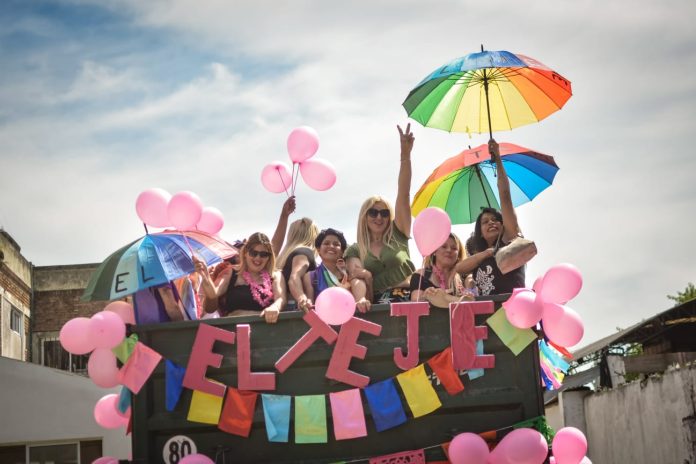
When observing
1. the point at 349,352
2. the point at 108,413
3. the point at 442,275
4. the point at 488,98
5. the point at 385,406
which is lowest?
the point at 385,406

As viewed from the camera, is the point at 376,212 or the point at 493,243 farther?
the point at 493,243

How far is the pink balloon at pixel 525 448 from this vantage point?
5477mm

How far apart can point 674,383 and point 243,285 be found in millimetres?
5763

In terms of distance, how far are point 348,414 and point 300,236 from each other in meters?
2.11

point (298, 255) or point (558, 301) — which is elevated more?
point (298, 255)

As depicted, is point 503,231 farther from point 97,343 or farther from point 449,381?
point 97,343

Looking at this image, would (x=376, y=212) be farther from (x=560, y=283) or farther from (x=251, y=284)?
(x=560, y=283)

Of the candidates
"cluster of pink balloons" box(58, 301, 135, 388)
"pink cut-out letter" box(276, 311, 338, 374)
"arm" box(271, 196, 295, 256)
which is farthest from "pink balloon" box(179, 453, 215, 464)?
"arm" box(271, 196, 295, 256)

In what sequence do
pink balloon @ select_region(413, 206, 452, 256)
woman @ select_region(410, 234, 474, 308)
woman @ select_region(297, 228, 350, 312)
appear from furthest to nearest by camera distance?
woman @ select_region(297, 228, 350, 312) → pink balloon @ select_region(413, 206, 452, 256) → woman @ select_region(410, 234, 474, 308)

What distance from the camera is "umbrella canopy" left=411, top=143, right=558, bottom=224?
27.6 feet

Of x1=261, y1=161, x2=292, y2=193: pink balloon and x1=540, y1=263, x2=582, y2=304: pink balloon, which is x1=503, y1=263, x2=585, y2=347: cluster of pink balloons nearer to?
x1=540, y1=263, x2=582, y2=304: pink balloon

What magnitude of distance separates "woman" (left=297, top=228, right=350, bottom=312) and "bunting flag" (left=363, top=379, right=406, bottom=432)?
1.14 metres

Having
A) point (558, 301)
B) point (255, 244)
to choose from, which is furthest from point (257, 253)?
point (558, 301)

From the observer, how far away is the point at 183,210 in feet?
22.4
